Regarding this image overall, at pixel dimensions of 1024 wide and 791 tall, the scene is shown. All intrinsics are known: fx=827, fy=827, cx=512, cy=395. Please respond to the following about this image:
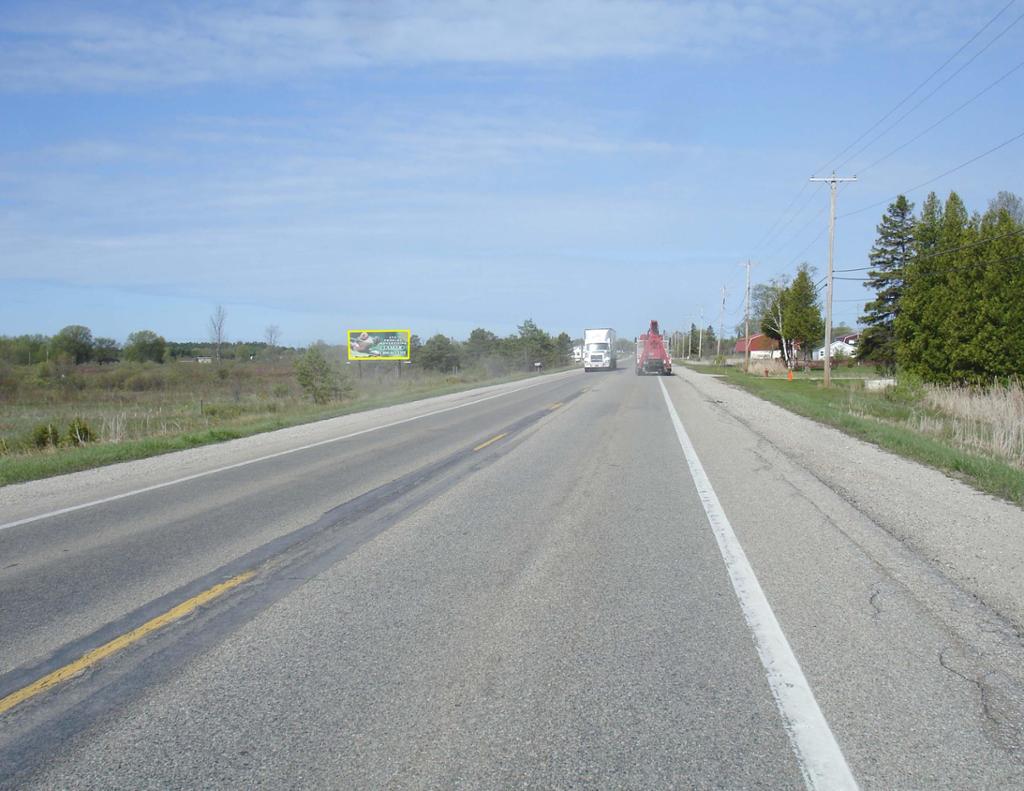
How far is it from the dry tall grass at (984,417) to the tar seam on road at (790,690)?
33.2ft

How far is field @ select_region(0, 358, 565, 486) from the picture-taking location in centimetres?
1722

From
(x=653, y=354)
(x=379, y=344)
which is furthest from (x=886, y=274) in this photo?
(x=379, y=344)

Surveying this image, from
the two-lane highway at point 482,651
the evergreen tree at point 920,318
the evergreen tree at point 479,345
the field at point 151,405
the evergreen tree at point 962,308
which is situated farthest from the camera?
the evergreen tree at point 479,345

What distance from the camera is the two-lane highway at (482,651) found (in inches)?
148

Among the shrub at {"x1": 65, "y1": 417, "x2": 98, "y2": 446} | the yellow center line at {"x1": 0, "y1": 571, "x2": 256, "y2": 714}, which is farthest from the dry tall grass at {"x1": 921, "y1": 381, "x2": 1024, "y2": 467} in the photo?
the shrub at {"x1": 65, "y1": 417, "x2": 98, "y2": 446}

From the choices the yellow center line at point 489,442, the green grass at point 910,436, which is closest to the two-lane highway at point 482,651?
the green grass at point 910,436

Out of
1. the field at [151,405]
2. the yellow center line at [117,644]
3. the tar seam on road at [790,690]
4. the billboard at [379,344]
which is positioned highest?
the billboard at [379,344]

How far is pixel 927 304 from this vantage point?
104 ft

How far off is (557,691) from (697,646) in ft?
3.67

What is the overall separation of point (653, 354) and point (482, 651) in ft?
184

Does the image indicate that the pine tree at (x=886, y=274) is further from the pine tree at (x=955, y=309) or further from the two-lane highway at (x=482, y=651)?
the two-lane highway at (x=482, y=651)

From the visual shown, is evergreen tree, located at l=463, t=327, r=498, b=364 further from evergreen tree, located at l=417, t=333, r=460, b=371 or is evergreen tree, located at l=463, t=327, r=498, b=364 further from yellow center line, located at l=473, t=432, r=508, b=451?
yellow center line, located at l=473, t=432, r=508, b=451

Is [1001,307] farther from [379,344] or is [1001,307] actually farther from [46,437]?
[379,344]

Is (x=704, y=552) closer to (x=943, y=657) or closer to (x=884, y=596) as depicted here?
(x=884, y=596)
